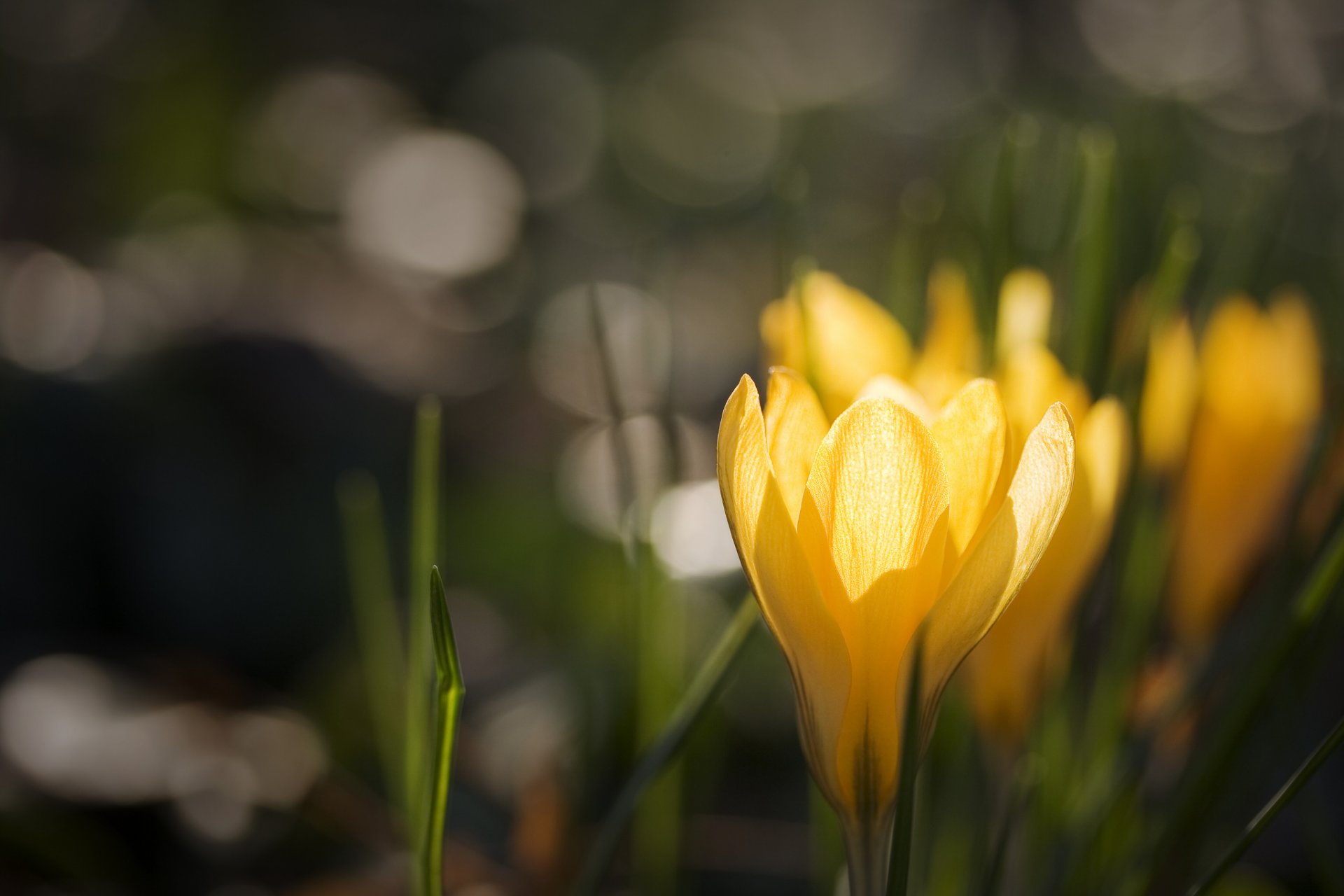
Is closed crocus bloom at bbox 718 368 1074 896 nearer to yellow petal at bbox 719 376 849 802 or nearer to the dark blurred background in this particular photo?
yellow petal at bbox 719 376 849 802

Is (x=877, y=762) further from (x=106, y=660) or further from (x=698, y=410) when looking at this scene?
(x=698, y=410)

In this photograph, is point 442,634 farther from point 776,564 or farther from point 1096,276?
point 1096,276

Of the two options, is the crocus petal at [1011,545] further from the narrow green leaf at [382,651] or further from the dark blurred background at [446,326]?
the narrow green leaf at [382,651]

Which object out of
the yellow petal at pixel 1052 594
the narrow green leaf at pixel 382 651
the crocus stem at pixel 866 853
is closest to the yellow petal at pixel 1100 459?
the yellow petal at pixel 1052 594

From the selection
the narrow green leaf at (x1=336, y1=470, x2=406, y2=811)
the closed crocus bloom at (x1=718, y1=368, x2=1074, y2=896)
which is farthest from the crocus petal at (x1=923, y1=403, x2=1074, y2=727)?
the narrow green leaf at (x1=336, y1=470, x2=406, y2=811)

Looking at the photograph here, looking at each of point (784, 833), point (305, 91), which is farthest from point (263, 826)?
point (305, 91)

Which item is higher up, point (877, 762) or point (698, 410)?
point (877, 762)

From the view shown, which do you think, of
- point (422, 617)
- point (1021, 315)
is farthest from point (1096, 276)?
point (422, 617)
